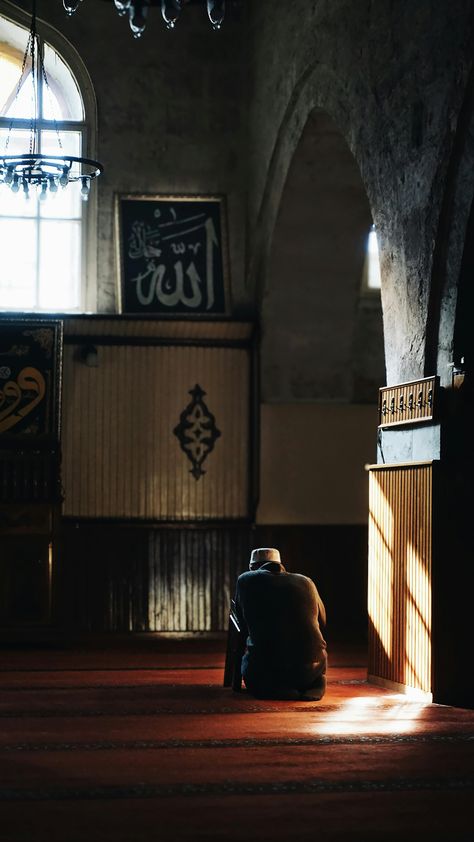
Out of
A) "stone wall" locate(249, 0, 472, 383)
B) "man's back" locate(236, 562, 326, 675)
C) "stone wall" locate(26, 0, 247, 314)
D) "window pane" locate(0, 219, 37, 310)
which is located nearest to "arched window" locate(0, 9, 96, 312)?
"window pane" locate(0, 219, 37, 310)

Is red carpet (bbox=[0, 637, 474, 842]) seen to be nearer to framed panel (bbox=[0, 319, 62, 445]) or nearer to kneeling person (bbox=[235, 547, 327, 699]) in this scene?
kneeling person (bbox=[235, 547, 327, 699])

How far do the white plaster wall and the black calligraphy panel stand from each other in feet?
4.02

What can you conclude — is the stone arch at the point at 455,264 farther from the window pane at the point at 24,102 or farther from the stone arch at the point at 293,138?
the window pane at the point at 24,102

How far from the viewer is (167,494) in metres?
10.6

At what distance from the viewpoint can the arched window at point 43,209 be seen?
10.9m

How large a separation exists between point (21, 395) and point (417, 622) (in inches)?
179

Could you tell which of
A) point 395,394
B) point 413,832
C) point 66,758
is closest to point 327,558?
point 395,394

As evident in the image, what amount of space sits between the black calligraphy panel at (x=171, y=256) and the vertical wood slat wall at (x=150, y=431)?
1.16 feet

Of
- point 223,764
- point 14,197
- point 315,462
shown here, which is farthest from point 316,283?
point 223,764

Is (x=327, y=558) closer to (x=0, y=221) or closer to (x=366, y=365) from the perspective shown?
(x=366, y=365)

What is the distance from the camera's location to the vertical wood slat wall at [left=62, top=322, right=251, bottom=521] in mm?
10477

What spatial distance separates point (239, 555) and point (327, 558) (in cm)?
81

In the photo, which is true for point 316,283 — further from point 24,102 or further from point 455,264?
point 455,264

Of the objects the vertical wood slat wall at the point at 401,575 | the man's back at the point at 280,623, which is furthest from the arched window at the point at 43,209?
the man's back at the point at 280,623
